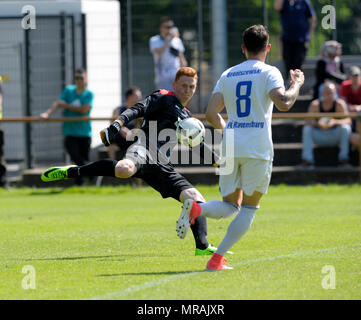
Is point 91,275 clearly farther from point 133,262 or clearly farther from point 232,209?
point 232,209

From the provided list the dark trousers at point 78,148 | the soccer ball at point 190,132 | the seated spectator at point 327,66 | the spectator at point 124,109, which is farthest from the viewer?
the seated spectator at point 327,66

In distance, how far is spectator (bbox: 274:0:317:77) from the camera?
16422 millimetres

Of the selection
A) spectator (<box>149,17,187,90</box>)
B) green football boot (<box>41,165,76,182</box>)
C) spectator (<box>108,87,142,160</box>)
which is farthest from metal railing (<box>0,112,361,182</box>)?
green football boot (<box>41,165,76,182</box>)

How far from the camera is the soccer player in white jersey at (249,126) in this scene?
645 centimetres

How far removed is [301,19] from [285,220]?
683 cm

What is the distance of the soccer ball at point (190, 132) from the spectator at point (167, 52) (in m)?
9.50

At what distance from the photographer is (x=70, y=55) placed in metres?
17.9

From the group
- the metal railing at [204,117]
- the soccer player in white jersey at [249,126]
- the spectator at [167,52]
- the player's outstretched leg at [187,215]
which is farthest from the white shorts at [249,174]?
the spectator at [167,52]

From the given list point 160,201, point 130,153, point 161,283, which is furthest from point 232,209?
point 160,201

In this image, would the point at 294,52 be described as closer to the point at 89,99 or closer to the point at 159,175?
the point at 89,99

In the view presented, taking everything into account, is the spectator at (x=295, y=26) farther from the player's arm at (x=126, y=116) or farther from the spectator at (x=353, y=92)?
the player's arm at (x=126, y=116)

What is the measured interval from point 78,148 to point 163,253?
878 centimetres

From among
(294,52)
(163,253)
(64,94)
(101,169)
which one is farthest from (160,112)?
(294,52)

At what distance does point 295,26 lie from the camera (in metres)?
16.4
